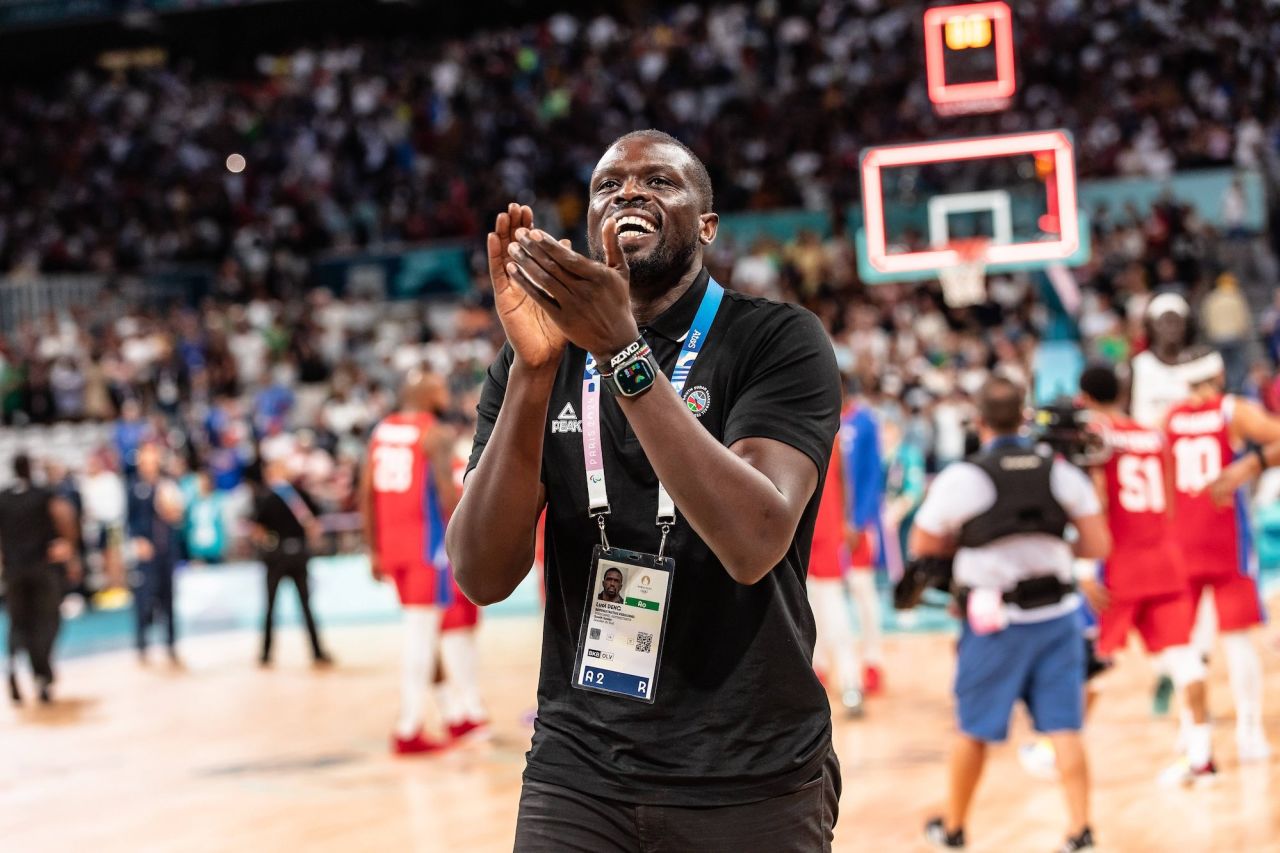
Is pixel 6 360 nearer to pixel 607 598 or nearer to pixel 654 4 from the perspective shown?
pixel 654 4

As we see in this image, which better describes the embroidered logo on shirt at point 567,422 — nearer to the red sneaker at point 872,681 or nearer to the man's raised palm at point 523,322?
the man's raised palm at point 523,322

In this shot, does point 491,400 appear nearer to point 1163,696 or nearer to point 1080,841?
point 1080,841

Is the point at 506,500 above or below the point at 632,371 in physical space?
below

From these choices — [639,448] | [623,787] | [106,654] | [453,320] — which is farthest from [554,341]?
[453,320]

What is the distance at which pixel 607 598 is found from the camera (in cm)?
261

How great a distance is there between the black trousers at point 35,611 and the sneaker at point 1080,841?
28.2 ft

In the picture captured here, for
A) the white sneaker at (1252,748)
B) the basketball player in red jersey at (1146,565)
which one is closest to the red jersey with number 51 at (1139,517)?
the basketball player in red jersey at (1146,565)

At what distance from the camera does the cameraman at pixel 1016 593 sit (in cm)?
572

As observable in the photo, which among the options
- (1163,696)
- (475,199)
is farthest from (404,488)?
(475,199)

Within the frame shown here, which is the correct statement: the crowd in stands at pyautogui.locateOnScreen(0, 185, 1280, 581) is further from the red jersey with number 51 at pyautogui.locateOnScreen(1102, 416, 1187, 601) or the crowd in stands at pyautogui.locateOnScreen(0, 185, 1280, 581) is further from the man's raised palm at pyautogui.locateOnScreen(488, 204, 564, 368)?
the man's raised palm at pyautogui.locateOnScreen(488, 204, 564, 368)

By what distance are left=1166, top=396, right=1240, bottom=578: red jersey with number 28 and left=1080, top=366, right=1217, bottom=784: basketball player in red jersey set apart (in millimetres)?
274

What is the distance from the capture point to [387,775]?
816cm

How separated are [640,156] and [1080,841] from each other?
4037mm

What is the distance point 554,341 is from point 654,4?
25648 millimetres
